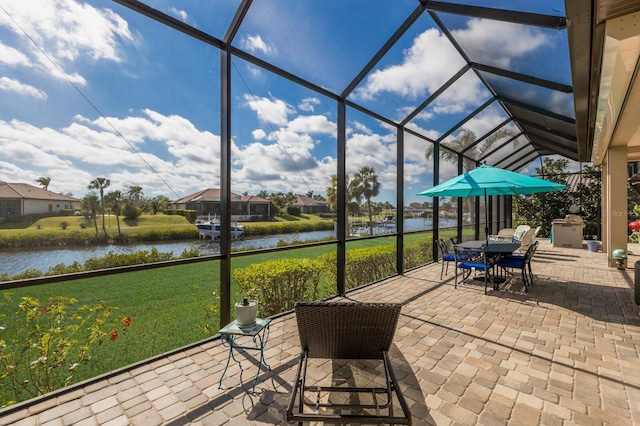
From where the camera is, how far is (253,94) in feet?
14.8

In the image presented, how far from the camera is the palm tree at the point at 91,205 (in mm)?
3070

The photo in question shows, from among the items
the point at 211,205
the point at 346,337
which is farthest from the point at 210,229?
the point at 346,337

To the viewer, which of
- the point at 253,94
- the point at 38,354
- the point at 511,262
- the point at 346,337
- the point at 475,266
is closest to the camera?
the point at 346,337

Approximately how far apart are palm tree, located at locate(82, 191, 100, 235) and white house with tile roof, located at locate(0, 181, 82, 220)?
0.11 meters

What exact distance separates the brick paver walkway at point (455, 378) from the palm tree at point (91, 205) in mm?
1575

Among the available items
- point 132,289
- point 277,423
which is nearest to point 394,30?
point 277,423

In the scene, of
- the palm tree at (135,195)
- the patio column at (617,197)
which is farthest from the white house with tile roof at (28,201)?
the patio column at (617,197)

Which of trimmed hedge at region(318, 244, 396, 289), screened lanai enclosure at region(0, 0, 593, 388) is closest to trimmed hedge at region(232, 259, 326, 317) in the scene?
screened lanai enclosure at region(0, 0, 593, 388)

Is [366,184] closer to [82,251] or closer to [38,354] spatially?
[82,251]

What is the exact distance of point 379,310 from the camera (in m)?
2.12

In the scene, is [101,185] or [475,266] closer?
[101,185]

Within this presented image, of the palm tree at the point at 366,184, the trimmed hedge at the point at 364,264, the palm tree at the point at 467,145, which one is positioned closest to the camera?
the trimmed hedge at the point at 364,264

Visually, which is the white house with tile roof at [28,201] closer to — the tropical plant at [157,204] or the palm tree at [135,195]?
the palm tree at [135,195]

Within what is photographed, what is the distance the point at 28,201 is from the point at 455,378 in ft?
13.0
